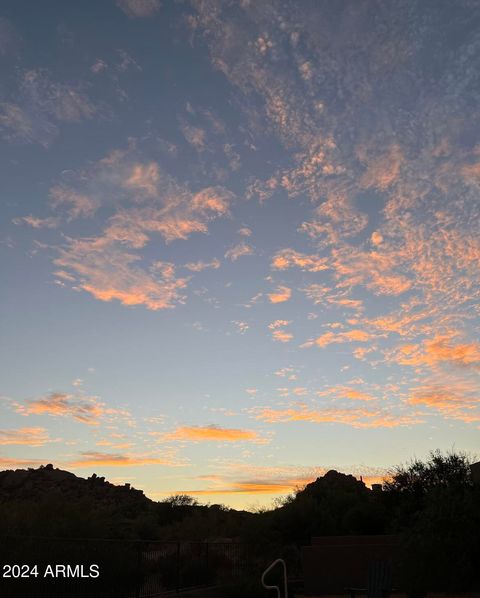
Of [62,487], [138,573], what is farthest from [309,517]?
[62,487]

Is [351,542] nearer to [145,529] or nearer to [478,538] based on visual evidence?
[478,538]

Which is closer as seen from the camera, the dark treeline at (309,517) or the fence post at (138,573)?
the fence post at (138,573)

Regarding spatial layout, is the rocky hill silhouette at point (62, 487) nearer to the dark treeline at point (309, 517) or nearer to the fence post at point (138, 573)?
the dark treeline at point (309, 517)

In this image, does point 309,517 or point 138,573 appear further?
point 309,517

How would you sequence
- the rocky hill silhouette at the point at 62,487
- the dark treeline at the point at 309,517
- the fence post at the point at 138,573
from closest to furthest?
the fence post at the point at 138,573 < the dark treeline at the point at 309,517 < the rocky hill silhouette at the point at 62,487

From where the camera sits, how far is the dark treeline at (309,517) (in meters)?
22.7

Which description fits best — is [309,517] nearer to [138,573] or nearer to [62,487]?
[138,573]

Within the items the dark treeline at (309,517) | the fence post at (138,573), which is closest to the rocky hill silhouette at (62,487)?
the dark treeline at (309,517)

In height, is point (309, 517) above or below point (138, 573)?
above

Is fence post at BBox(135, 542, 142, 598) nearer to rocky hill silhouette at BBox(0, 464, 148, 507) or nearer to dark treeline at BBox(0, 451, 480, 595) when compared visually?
dark treeline at BBox(0, 451, 480, 595)

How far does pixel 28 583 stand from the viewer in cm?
1603

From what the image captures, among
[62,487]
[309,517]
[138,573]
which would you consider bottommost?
[138,573]

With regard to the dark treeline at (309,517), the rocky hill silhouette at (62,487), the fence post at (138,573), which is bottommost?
the fence post at (138,573)

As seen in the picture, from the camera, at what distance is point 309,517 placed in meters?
45.1
